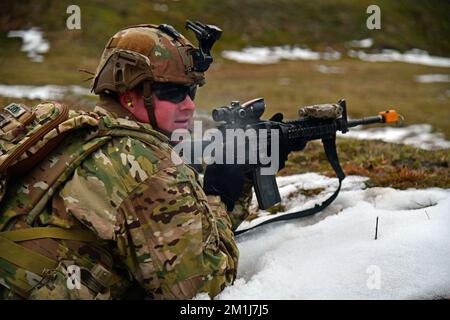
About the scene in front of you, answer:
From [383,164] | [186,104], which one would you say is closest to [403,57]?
[383,164]

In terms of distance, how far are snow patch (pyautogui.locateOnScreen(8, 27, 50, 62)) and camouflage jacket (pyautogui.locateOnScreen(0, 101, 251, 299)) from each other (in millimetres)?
42272

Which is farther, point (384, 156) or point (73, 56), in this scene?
point (73, 56)

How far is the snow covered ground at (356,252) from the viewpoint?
4.16 m

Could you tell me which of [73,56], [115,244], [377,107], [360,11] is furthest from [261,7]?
[115,244]

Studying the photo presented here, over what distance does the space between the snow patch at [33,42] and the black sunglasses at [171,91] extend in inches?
1652

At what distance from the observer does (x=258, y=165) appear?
532 cm

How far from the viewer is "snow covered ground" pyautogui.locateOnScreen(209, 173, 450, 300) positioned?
4.16m

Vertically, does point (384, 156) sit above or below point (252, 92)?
above

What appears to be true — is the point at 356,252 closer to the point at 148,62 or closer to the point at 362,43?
the point at 148,62

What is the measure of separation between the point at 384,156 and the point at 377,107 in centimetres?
2755

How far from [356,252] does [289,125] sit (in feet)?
5.08

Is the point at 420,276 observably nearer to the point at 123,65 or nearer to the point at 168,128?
the point at 168,128

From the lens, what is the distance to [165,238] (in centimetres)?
366

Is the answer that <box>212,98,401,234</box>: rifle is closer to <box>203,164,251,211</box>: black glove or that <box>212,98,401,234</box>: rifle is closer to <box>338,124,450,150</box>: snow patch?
<box>203,164,251,211</box>: black glove
